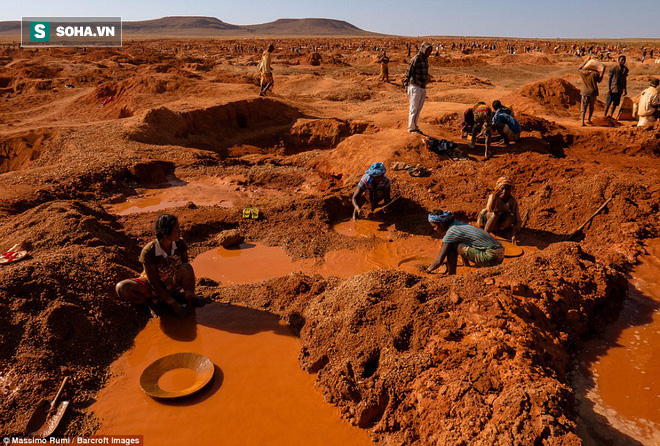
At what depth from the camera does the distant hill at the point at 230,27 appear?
4941 inches

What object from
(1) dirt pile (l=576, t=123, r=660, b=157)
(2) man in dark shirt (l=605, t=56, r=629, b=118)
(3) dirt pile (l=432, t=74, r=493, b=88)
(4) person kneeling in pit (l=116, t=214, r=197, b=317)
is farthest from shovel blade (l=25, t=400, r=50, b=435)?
(3) dirt pile (l=432, t=74, r=493, b=88)

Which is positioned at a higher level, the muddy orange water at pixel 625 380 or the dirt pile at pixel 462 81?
the dirt pile at pixel 462 81

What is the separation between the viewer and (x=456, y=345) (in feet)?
10.4

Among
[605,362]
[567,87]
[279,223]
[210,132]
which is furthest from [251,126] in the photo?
[605,362]

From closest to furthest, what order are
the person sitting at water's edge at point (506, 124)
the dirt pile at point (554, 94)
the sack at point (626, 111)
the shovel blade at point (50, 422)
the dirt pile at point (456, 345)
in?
the dirt pile at point (456, 345), the shovel blade at point (50, 422), the person sitting at water's edge at point (506, 124), the sack at point (626, 111), the dirt pile at point (554, 94)

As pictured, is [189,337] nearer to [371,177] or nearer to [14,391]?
[14,391]

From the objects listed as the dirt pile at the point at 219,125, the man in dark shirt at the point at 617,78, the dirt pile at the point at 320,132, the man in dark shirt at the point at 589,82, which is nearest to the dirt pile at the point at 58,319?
the dirt pile at the point at 219,125

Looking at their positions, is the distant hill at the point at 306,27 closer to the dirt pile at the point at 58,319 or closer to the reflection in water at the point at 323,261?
the reflection in water at the point at 323,261

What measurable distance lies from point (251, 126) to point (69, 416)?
1101 centimetres

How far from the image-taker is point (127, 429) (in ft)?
10.0

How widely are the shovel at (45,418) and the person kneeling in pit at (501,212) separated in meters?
5.35

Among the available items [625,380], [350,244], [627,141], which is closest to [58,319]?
[350,244]

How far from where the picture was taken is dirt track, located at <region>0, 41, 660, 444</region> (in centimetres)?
300

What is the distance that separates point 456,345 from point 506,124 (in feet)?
22.4
